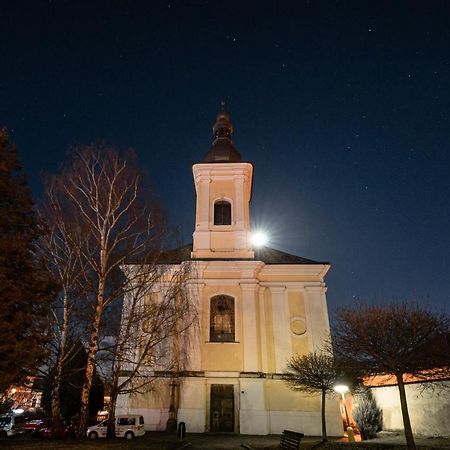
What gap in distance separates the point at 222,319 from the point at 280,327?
3396 millimetres

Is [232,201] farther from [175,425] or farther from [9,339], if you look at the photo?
[9,339]

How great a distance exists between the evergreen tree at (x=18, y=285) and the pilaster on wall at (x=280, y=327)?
45.5ft

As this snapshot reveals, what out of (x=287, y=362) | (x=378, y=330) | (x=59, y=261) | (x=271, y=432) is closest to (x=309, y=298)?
(x=287, y=362)

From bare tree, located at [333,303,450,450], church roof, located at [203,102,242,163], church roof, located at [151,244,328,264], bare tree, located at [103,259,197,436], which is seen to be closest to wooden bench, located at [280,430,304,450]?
bare tree, located at [333,303,450,450]

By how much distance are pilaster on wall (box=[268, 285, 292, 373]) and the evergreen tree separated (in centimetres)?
1386

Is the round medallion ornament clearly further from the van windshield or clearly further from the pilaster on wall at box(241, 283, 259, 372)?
the van windshield

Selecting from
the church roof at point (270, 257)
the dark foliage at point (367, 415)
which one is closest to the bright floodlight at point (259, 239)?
the church roof at point (270, 257)

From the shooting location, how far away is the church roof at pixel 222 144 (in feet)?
89.6

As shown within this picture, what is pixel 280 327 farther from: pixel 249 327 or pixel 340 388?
pixel 340 388

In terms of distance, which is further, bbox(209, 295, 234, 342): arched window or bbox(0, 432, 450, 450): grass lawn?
bbox(209, 295, 234, 342): arched window

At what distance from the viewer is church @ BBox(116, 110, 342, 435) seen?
19.6m

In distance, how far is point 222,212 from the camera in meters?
25.9

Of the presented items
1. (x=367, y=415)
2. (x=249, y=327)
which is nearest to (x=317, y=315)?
(x=249, y=327)

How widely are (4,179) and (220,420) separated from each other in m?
15.6
